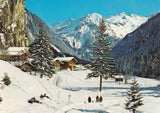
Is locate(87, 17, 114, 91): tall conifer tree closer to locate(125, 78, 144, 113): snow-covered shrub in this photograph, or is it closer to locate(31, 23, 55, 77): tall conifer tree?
locate(31, 23, 55, 77): tall conifer tree

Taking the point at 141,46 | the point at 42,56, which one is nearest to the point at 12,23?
the point at 42,56

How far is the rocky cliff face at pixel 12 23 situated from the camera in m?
68.8

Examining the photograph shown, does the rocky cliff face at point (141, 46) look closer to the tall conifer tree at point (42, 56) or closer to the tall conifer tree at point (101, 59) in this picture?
the tall conifer tree at point (101, 59)

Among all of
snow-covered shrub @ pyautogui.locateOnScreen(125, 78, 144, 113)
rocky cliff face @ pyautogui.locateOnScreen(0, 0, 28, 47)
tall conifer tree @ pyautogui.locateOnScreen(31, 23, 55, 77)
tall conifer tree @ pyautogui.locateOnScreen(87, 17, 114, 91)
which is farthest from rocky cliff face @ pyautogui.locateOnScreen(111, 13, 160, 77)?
snow-covered shrub @ pyautogui.locateOnScreen(125, 78, 144, 113)

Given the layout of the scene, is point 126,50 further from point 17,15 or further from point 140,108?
point 140,108

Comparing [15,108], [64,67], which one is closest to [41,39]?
[15,108]

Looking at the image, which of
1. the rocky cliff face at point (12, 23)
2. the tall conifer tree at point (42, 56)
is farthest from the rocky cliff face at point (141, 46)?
the tall conifer tree at point (42, 56)

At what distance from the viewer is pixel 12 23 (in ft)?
244

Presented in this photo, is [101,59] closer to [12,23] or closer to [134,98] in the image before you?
[134,98]

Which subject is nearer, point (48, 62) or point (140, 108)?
point (140, 108)

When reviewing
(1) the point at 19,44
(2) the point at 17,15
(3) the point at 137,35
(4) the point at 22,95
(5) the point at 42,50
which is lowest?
(4) the point at 22,95

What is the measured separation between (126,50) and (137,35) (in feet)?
68.5

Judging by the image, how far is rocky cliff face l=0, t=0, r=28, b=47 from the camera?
68806mm

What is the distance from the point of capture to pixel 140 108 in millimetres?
15898
